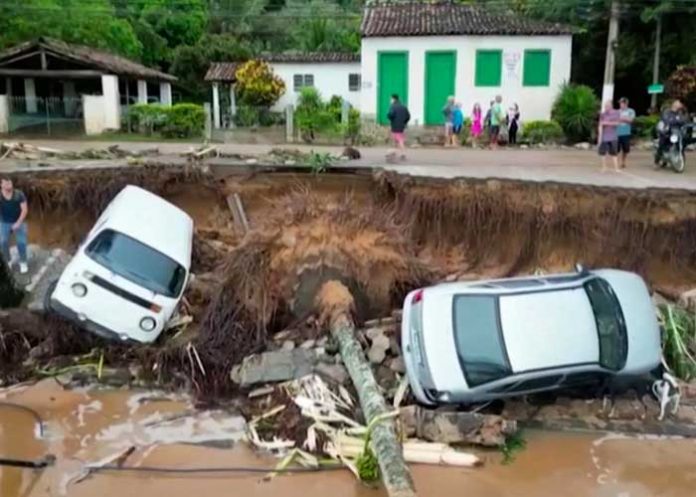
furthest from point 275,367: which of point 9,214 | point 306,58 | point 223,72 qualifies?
point 223,72

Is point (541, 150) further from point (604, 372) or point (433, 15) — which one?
point (604, 372)

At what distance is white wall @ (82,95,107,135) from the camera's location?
3005 centimetres

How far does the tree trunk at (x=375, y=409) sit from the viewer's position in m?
9.05

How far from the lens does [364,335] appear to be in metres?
13.5

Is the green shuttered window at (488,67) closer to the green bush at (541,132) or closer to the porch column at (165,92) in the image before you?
the green bush at (541,132)

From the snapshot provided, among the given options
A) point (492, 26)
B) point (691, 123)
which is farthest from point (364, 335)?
point (492, 26)

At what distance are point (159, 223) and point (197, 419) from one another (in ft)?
14.4

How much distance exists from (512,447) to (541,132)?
18.3 meters

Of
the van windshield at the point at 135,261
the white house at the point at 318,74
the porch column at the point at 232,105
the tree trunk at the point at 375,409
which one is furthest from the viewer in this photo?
the white house at the point at 318,74

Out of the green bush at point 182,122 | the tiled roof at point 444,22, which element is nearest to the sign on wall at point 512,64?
the tiled roof at point 444,22

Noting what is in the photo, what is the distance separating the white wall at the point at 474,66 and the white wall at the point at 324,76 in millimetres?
5650

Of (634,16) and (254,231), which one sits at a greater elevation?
(634,16)

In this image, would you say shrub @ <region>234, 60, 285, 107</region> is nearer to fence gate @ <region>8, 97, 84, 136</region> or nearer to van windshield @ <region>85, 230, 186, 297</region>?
fence gate @ <region>8, 97, 84, 136</region>

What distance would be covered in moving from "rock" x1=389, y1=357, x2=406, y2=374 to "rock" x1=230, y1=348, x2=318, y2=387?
1.31 meters
